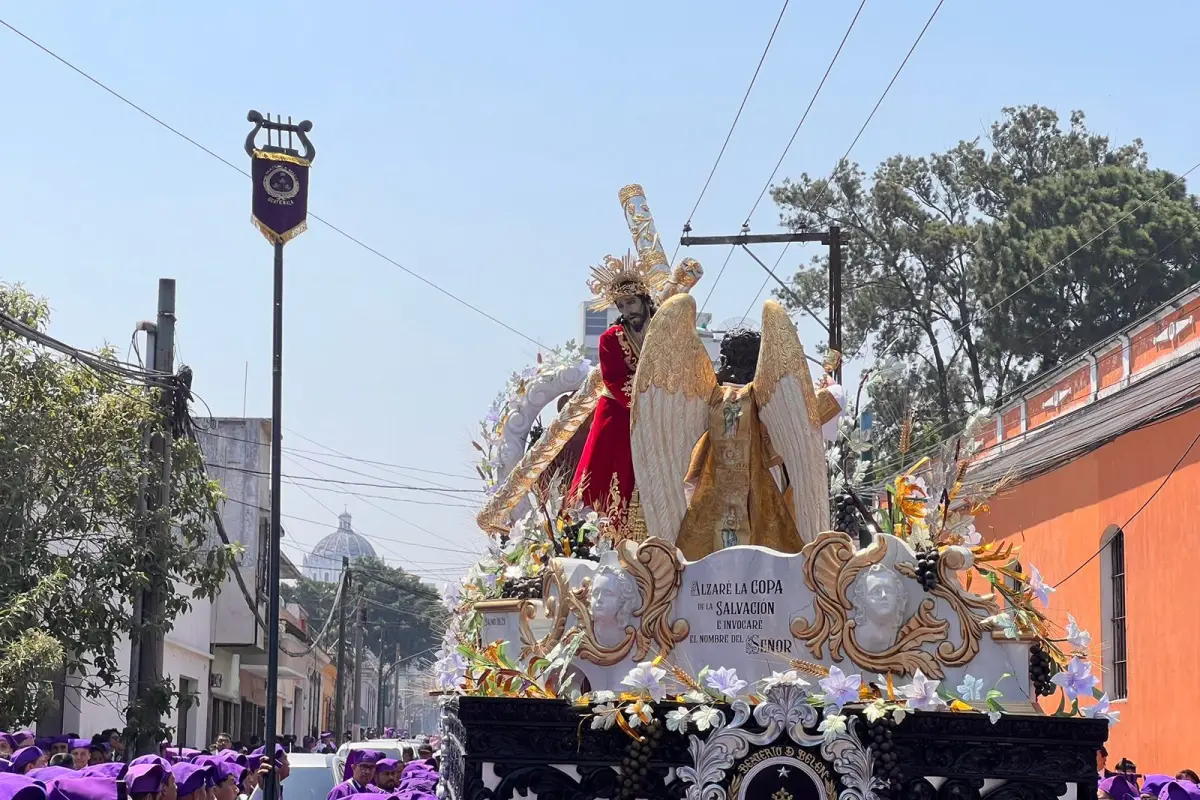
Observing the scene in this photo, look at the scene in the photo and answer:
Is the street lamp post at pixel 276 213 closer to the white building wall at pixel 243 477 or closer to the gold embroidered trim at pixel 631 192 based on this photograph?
the gold embroidered trim at pixel 631 192

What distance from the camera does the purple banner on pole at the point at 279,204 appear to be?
40.6ft

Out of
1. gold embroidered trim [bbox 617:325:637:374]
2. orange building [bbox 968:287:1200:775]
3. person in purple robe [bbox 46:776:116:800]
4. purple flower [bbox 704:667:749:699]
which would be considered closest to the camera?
purple flower [bbox 704:667:749:699]

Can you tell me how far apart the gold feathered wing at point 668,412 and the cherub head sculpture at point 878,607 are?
119 centimetres

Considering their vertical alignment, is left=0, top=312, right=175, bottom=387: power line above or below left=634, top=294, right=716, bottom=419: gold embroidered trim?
above

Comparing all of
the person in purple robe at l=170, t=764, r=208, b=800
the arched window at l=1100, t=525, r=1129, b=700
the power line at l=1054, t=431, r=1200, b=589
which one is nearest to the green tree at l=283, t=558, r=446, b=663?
the power line at l=1054, t=431, r=1200, b=589

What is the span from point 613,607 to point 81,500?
1002cm

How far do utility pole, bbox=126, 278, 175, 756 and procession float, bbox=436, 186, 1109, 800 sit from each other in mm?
7947

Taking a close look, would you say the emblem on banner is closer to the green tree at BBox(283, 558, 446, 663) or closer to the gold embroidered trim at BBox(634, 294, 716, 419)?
the gold embroidered trim at BBox(634, 294, 716, 419)

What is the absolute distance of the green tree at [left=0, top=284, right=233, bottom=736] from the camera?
1488 cm

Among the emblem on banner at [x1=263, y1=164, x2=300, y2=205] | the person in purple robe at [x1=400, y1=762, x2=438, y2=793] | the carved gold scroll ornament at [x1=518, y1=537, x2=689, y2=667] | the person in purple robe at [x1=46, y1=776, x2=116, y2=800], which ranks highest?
the emblem on banner at [x1=263, y1=164, x2=300, y2=205]

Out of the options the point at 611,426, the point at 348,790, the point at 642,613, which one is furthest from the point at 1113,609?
the point at 642,613

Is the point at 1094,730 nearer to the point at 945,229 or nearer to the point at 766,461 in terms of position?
the point at 766,461

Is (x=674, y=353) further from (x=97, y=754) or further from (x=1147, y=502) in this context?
(x=1147, y=502)

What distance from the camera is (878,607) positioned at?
22.1ft
